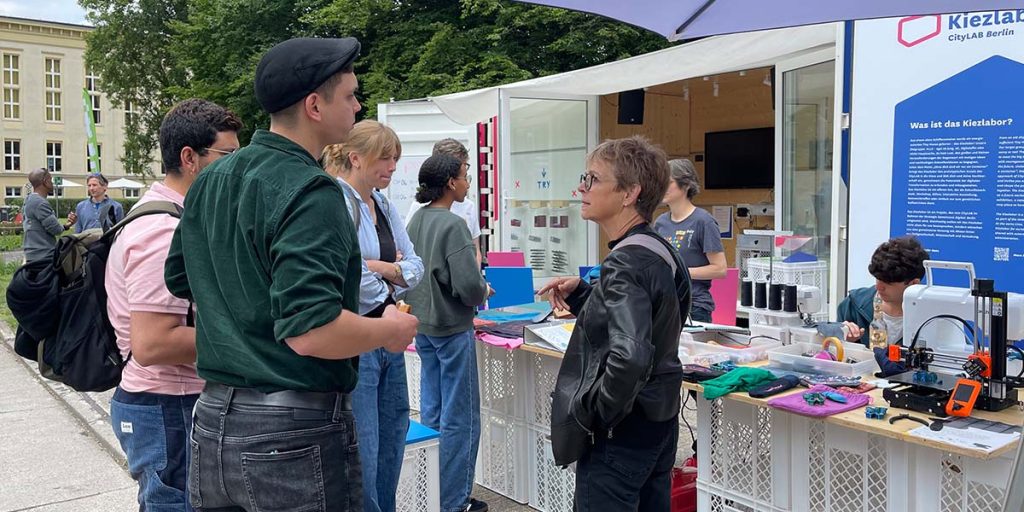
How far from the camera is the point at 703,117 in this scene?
1179 cm

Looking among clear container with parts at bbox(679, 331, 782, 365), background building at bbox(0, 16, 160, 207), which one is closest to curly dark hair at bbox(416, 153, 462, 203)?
clear container with parts at bbox(679, 331, 782, 365)

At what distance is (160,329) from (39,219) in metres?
9.19

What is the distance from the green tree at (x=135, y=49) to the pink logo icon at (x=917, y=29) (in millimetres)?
24533

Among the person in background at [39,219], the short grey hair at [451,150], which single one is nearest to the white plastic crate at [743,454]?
the short grey hair at [451,150]

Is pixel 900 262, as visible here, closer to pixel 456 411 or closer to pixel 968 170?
pixel 968 170

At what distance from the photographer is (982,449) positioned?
2.46 meters

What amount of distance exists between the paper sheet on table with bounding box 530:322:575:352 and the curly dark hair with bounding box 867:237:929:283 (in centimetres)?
142

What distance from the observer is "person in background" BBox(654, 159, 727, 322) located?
494 cm

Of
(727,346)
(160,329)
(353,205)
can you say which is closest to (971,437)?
(727,346)

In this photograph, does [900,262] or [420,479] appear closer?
[900,262]

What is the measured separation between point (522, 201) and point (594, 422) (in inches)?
304

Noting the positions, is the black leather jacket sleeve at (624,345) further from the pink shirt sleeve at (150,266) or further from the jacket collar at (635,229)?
the pink shirt sleeve at (150,266)

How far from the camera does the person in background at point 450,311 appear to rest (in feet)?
13.1

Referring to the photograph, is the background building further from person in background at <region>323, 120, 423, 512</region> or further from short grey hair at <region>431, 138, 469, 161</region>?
person in background at <region>323, 120, 423, 512</region>
